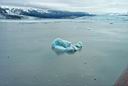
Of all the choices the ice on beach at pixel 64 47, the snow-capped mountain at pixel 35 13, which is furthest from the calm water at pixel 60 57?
the snow-capped mountain at pixel 35 13

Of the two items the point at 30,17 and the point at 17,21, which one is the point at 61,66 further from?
the point at 30,17

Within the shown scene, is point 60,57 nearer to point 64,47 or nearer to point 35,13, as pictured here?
point 64,47

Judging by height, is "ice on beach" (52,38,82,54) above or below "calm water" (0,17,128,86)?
above

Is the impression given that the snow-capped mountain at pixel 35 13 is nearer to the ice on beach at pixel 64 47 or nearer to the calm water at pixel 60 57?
the calm water at pixel 60 57

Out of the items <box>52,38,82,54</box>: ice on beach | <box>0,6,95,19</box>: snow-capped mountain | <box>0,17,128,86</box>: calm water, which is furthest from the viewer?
<box>0,6,95,19</box>: snow-capped mountain

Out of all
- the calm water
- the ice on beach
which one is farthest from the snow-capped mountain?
the ice on beach

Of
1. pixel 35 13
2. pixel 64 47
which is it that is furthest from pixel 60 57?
pixel 35 13

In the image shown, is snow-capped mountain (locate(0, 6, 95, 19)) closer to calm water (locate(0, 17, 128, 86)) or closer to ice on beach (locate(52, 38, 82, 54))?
calm water (locate(0, 17, 128, 86))

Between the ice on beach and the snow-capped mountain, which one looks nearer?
the ice on beach
